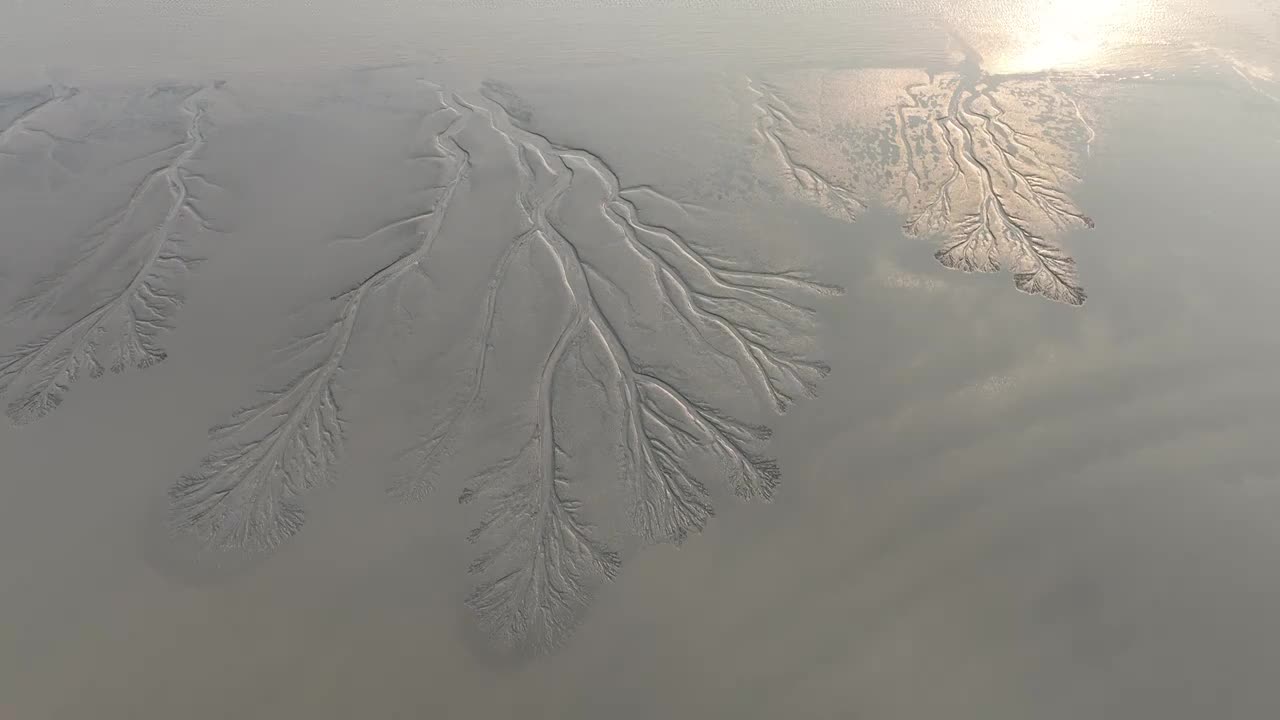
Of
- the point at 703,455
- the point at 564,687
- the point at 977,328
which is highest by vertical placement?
the point at 977,328

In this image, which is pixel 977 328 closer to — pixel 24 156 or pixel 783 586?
pixel 783 586

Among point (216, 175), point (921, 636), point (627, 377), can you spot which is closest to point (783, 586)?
point (921, 636)

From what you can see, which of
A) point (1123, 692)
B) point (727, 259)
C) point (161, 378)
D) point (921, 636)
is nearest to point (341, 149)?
point (161, 378)

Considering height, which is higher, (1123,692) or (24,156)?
(24,156)

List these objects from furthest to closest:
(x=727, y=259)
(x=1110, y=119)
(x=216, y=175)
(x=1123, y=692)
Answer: (x=1110, y=119)
(x=216, y=175)
(x=727, y=259)
(x=1123, y=692)

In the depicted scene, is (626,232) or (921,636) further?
(626,232)

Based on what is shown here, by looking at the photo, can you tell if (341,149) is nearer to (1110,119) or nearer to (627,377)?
(627,377)

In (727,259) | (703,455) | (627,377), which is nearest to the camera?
(703,455)
